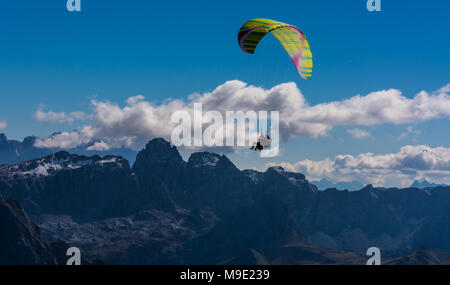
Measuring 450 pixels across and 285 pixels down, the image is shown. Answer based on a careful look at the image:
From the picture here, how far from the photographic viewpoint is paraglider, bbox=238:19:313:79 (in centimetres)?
9956

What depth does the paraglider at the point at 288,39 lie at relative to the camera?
99.6 metres

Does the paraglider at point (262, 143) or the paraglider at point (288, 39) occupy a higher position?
the paraglider at point (288, 39)

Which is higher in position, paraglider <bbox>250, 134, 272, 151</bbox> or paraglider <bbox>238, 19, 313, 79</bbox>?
paraglider <bbox>238, 19, 313, 79</bbox>

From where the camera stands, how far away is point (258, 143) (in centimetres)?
10169

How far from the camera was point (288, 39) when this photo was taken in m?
103
